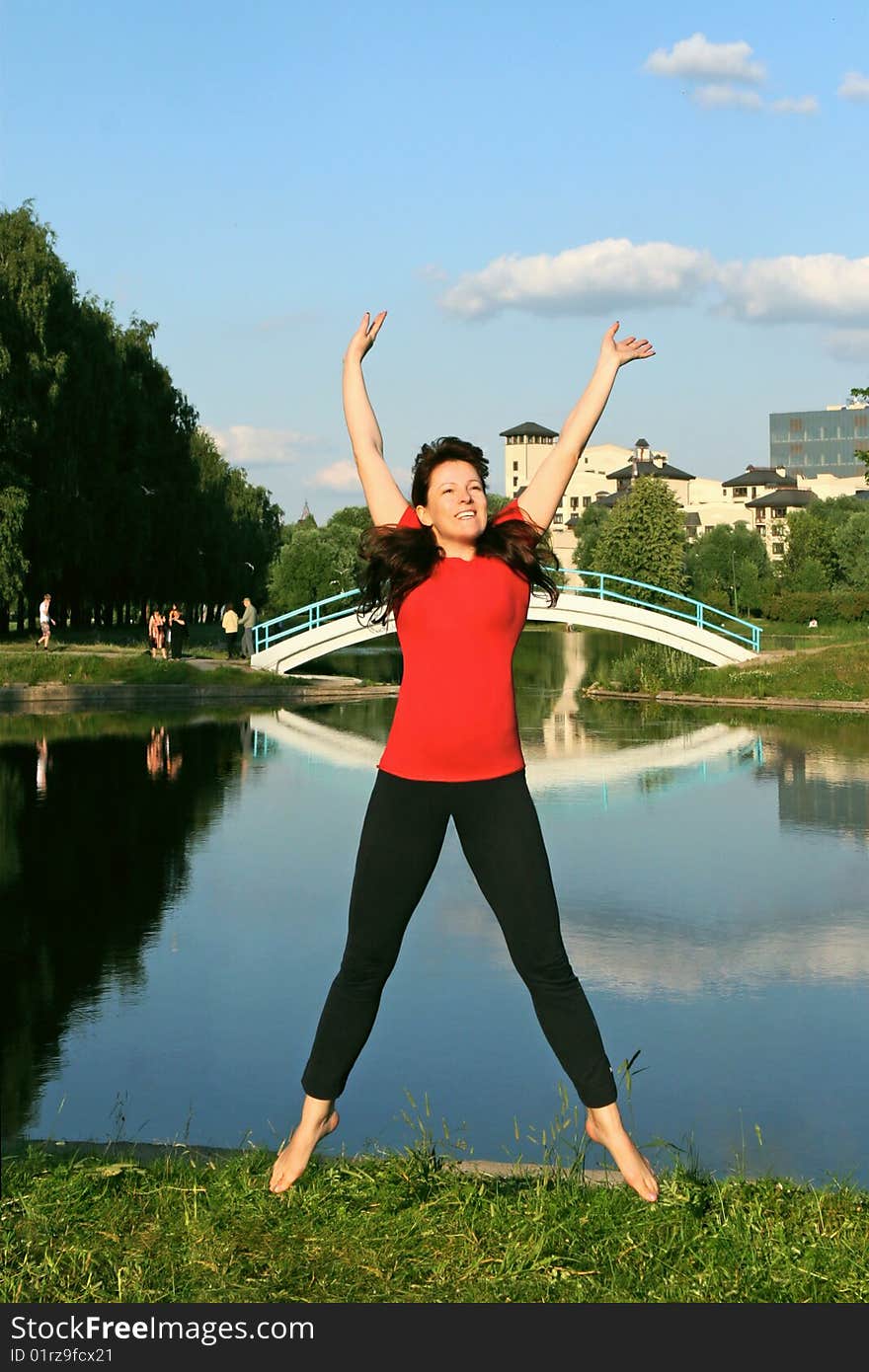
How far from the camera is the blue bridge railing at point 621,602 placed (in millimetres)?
33656

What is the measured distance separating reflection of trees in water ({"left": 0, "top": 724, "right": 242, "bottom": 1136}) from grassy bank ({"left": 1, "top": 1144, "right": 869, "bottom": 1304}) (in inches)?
78.0

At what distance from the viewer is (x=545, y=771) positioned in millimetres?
19391

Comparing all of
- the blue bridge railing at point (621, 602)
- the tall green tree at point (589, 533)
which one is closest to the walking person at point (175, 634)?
the blue bridge railing at point (621, 602)

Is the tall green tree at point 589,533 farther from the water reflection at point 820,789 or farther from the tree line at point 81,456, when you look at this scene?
the water reflection at point 820,789

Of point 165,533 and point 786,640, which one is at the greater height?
point 165,533

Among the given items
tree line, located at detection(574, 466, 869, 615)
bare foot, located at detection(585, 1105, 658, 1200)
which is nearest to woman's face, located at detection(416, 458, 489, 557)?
bare foot, located at detection(585, 1105, 658, 1200)

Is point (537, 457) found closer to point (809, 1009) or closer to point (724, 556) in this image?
point (724, 556)

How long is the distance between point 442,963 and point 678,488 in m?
157

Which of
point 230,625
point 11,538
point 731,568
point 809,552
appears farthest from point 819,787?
point 731,568

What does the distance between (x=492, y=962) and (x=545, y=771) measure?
392 inches

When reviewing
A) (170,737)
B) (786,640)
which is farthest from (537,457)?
(170,737)

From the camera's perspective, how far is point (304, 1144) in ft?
14.5

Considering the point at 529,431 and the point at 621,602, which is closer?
the point at 621,602

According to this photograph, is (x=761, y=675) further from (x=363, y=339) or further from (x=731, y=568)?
(x=731, y=568)
